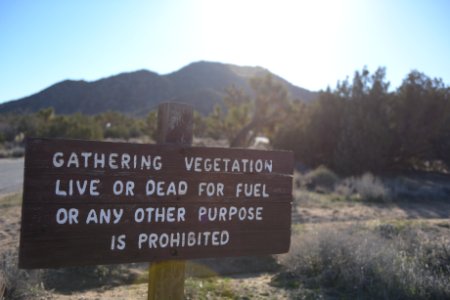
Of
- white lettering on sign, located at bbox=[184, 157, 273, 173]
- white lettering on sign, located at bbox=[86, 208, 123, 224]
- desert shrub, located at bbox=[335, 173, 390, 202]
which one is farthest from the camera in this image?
desert shrub, located at bbox=[335, 173, 390, 202]

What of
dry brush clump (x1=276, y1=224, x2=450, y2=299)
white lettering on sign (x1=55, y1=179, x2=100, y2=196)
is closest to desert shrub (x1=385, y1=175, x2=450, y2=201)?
dry brush clump (x1=276, y1=224, x2=450, y2=299)

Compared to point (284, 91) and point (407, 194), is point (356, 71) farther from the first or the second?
point (407, 194)

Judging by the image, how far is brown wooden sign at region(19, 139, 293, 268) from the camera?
2744 millimetres

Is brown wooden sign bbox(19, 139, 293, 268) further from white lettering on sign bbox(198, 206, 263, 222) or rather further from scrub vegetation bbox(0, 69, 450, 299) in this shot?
Answer: scrub vegetation bbox(0, 69, 450, 299)

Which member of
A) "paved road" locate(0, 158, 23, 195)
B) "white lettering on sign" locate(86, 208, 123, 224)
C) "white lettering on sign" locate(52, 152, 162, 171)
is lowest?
"paved road" locate(0, 158, 23, 195)

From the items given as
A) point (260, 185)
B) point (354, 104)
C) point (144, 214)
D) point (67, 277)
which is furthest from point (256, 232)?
point (354, 104)

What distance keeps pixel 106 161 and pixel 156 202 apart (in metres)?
0.44

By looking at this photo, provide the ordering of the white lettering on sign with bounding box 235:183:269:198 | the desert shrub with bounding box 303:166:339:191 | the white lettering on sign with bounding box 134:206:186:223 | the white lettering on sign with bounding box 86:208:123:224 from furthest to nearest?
1. the desert shrub with bounding box 303:166:339:191
2. the white lettering on sign with bounding box 235:183:269:198
3. the white lettering on sign with bounding box 134:206:186:223
4. the white lettering on sign with bounding box 86:208:123:224

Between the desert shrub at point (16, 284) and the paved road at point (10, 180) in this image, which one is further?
the paved road at point (10, 180)

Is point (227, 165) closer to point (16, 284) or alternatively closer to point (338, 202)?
point (16, 284)

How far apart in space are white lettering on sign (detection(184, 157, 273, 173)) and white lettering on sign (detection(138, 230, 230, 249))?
0.46m

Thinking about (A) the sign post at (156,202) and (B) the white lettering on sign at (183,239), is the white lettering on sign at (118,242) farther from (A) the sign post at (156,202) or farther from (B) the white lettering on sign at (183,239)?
(B) the white lettering on sign at (183,239)

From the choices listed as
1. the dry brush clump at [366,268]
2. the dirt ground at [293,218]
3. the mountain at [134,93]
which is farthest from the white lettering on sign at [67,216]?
the mountain at [134,93]

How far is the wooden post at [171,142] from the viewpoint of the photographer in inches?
126
